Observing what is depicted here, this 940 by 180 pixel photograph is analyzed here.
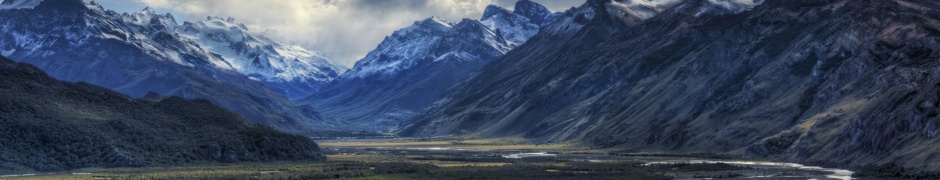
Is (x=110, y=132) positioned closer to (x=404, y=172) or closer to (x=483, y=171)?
(x=404, y=172)

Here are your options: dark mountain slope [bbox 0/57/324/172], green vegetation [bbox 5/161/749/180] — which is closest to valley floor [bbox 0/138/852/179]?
green vegetation [bbox 5/161/749/180]

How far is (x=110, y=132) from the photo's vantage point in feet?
539

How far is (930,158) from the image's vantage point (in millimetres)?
111875

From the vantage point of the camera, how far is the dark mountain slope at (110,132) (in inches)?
5930

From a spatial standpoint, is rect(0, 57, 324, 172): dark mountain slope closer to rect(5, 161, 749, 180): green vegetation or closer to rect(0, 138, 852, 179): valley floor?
rect(0, 138, 852, 179): valley floor

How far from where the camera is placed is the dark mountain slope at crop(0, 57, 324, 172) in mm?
150625

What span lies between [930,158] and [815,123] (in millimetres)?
42342

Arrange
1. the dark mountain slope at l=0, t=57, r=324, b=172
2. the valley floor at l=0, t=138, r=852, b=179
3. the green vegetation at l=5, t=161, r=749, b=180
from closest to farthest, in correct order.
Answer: the valley floor at l=0, t=138, r=852, b=179
the green vegetation at l=5, t=161, r=749, b=180
the dark mountain slope at l=0, t=57, r=324, b=172

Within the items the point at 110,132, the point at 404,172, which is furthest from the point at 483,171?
the point at 110,132

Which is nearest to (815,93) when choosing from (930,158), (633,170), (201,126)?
(633,170)

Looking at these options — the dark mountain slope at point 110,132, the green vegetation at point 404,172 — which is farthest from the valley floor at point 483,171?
the dark mountain slope at point 110,132

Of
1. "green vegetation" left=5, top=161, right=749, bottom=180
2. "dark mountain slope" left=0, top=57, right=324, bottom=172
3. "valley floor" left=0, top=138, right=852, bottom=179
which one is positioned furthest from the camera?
"dark mountain slope" left=0, top=57, right=324, bottom=172

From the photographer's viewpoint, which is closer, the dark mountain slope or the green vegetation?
the green vegetation

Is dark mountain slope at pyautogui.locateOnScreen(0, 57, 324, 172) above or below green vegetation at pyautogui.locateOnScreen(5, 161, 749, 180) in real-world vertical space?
above
